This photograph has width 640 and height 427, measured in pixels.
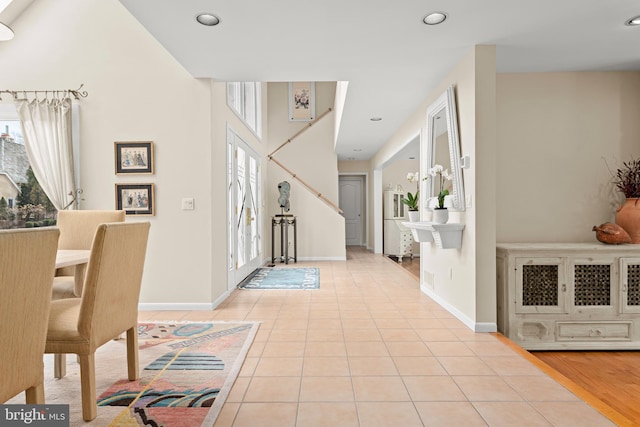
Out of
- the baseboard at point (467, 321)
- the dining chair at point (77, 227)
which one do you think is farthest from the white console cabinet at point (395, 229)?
the dining chair at point (77, 227)

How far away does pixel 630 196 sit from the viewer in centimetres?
365

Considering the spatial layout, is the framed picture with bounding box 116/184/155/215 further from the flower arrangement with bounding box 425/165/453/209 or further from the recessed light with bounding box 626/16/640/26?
the recessed light with bounding box 626/16/640/26

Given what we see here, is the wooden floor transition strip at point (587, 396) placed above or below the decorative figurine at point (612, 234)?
below

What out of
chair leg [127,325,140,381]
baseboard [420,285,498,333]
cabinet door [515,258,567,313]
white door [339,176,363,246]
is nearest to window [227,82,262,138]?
chair leg [127,325,140,381]

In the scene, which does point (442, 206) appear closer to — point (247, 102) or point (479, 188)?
point (479, 188)

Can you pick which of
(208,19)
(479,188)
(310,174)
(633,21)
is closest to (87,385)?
(208,19)

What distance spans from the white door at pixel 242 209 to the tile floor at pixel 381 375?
4.11 feet

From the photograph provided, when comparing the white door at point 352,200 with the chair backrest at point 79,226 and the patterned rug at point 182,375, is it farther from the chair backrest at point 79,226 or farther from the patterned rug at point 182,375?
the chair backrest at point 79,226

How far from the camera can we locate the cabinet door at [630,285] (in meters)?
3.20

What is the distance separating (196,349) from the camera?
9.09 feet

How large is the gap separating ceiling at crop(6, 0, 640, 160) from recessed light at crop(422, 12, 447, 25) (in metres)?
0.06

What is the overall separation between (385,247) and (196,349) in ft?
22.4

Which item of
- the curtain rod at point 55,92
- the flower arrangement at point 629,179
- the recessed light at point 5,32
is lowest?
the flower arrangement at point 629,179

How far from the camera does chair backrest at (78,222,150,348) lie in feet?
5.72
